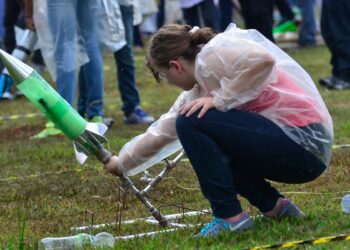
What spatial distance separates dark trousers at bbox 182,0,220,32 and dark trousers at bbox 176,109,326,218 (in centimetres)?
873

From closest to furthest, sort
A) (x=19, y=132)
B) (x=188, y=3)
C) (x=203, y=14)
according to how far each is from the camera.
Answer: (x=19, y=132) → (x=188, y=3) → (x=203, y=14)

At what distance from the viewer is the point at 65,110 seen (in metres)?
3.83

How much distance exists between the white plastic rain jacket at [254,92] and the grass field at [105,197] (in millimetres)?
364

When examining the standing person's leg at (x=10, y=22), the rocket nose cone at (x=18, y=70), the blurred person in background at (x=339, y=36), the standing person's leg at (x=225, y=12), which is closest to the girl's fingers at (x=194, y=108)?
the rocket nose cone at (x=18, y=70)

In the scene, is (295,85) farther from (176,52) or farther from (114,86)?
(114,86)

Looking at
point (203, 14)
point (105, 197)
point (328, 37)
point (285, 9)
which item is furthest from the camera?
point (285, 9)

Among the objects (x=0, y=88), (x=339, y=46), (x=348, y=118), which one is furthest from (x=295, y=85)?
(x=339, y=46)

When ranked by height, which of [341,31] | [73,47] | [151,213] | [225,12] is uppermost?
[151,213]

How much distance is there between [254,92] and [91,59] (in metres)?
4.03

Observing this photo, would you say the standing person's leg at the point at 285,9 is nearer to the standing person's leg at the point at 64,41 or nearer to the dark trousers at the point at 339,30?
the dark trousers at the point at 339,30

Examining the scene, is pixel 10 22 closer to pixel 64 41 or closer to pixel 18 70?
pixel 64 41

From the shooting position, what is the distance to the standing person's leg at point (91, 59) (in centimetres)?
760

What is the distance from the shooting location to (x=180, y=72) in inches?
157

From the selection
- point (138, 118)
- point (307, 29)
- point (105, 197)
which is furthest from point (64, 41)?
point (307, 29)
